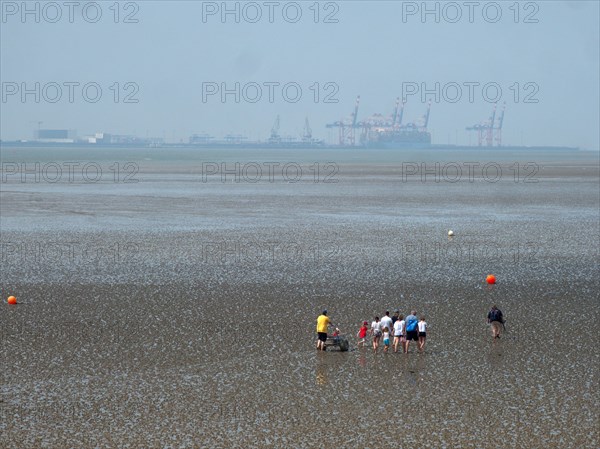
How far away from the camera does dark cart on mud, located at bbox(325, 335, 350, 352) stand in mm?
27344

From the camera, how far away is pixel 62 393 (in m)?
23.1

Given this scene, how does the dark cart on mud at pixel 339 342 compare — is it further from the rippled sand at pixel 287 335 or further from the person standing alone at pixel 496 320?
the person standing alone at pixel 496 320

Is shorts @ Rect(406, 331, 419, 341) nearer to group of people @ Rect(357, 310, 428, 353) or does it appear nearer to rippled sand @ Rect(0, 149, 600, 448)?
group of people @ Rect(357, 310, 428, 353)

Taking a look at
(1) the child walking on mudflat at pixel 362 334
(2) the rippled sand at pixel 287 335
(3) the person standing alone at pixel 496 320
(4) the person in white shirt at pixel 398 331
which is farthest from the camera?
(3) the person standing alone at pixel 496 320

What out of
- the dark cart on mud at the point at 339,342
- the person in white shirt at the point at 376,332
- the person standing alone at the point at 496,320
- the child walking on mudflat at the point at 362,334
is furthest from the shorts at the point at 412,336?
the person standing alone at the point at 496,320

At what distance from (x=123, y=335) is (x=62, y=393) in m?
6.22

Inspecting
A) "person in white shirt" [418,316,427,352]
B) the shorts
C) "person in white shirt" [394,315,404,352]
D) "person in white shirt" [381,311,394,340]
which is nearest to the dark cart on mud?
"person in white shirt" [381,311,394,340]

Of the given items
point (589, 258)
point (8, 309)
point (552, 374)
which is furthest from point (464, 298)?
point (8, 309)

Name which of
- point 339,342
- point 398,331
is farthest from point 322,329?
point 398,331

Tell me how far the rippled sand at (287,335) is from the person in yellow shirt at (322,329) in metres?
0.58

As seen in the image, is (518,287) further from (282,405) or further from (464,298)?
(282,405)

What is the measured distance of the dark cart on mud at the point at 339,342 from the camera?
2734 centimetres

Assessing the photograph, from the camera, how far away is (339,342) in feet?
89.7

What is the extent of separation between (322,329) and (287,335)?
238 centimetres
